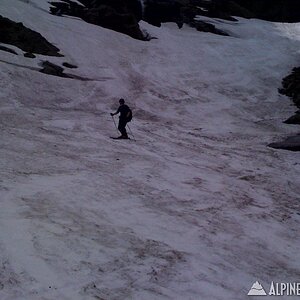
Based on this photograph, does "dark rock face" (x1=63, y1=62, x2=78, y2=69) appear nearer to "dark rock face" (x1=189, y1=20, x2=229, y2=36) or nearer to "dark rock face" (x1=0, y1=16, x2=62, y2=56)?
"dark rock face" (x1=0, y1=16, x2=62, y2=56)

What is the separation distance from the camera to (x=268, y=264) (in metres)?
6.72

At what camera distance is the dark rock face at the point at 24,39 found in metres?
25.0

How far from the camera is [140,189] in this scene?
30.7 ft

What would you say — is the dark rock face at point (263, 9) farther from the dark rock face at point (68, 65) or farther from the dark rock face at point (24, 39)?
the dark rock face at point (68, 65)

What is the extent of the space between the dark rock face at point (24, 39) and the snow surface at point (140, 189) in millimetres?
1345

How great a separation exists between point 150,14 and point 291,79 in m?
18.8

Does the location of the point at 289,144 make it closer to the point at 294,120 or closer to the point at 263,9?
the point at 294,120

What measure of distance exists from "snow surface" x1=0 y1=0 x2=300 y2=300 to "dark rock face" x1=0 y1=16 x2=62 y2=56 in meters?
1.35

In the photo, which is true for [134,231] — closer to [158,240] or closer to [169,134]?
[158,240]

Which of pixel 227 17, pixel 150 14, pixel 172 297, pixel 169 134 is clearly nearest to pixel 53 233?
pixel 172 297

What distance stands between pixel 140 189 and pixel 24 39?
19.4 m

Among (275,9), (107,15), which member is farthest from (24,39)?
(275,9)

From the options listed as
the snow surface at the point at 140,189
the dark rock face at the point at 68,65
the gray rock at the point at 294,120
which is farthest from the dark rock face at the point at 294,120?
the dark rock face at the point at 68,65

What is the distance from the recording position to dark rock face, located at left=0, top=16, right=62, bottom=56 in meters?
25.0
